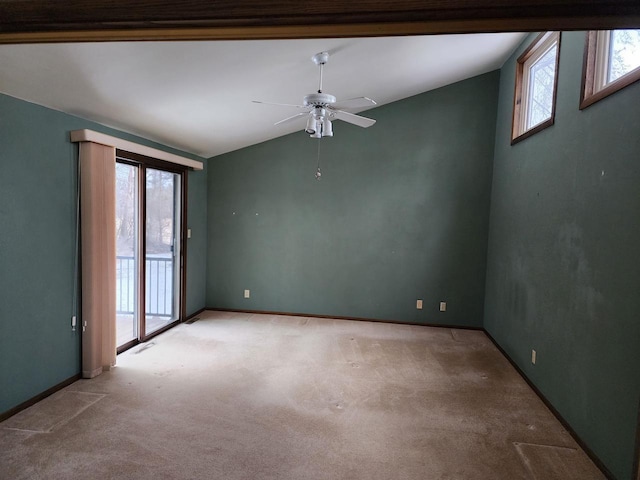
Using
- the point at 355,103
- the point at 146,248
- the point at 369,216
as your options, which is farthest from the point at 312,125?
the point at 146,248

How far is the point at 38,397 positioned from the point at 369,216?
159 inches

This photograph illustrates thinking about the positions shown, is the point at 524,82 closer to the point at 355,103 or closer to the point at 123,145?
the point at 355,103

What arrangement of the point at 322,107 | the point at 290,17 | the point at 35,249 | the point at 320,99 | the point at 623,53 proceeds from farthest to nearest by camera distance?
the point at 322,107 < the point at 320,99 < the point at 35,249 < the point at 623,53 < the point at 290,17

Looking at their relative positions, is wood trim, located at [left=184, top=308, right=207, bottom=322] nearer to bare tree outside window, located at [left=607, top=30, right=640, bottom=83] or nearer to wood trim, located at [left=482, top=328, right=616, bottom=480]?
wood trim, located at [left=482, top=328, right=616, bottom=480]

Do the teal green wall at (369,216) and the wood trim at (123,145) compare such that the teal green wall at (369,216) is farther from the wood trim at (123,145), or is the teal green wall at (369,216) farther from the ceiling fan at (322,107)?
the ceiling fan at (322,107)

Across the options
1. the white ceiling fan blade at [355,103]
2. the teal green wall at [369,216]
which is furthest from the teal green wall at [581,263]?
the white ceiling fan blade at [355,103]

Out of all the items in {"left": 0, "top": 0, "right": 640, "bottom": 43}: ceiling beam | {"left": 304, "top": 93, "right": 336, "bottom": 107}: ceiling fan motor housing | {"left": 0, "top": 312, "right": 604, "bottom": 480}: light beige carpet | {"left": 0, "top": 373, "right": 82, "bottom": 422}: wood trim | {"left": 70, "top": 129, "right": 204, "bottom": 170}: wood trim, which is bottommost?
{"left": 0, "top": 312, "right": 604, "bottom": 480}: light beige carpet

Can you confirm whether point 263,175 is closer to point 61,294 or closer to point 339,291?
point 339,291

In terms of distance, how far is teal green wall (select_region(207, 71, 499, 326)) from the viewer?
5.00m

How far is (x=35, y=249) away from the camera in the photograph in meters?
A: 2.82

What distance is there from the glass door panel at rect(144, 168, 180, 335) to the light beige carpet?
0.80 meters

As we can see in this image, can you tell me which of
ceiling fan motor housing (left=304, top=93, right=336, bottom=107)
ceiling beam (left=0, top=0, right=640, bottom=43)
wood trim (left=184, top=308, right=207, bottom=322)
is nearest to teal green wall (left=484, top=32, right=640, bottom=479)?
ceiling beam (left=0, top=0, right=640, bottom=43)

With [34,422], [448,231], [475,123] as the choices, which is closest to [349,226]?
[448,231]

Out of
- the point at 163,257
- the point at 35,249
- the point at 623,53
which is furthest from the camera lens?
the point at 163,257
